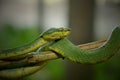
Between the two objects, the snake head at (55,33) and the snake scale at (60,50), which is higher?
the snake head at (55,33)

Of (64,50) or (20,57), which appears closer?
(20,57)

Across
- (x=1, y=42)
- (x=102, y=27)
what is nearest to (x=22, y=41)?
(x=1, y=42)

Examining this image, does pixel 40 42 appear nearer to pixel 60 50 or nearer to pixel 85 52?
pixel 60 50

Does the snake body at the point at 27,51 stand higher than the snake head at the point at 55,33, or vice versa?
the snake head at the point at 55,33

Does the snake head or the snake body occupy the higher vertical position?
the snake head

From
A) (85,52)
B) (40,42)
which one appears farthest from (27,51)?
(85,52)

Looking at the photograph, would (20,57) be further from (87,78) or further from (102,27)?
(102,27)

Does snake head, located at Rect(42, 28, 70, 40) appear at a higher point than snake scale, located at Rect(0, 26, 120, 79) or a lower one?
higher
